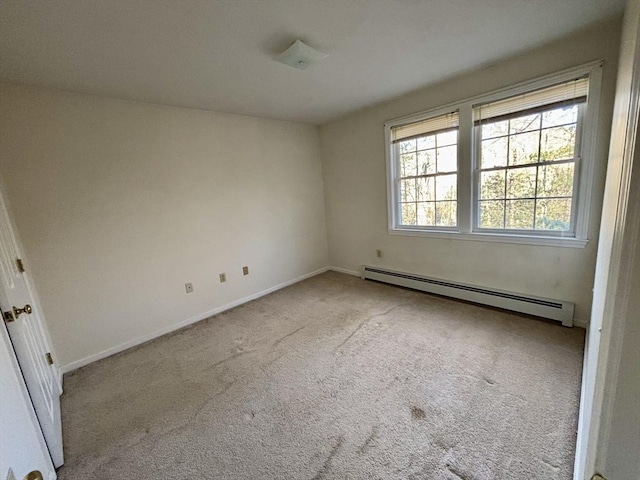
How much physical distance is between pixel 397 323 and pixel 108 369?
2.67 metres

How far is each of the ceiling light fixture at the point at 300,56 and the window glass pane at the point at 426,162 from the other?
174cm

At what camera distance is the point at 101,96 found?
2.41m

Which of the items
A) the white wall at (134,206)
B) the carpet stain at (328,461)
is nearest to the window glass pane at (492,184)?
the white wall at (134,206)

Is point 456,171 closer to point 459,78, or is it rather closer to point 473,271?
Result: point 459,78

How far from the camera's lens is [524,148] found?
2.50m

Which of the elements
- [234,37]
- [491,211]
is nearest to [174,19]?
[234,37]

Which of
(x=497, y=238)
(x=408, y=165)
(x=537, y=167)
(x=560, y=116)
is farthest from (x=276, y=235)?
(x=560, y=116)

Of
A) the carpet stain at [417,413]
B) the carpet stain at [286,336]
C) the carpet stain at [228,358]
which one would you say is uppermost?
the carpet stain at [286,336]

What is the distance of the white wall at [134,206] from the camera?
2184 mm

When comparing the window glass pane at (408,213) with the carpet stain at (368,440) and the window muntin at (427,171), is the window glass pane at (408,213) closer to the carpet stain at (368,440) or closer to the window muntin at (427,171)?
the window muntin at (427,171)

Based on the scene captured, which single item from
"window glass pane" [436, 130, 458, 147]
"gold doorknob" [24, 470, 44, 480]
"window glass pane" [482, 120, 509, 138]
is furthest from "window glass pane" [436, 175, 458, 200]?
"gold doorknob" [24, 470, 44, 480]

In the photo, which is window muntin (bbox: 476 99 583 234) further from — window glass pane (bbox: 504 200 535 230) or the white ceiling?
the white ceiling

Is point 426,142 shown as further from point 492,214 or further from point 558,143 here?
point 558,143

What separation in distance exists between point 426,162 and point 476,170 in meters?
0.60
